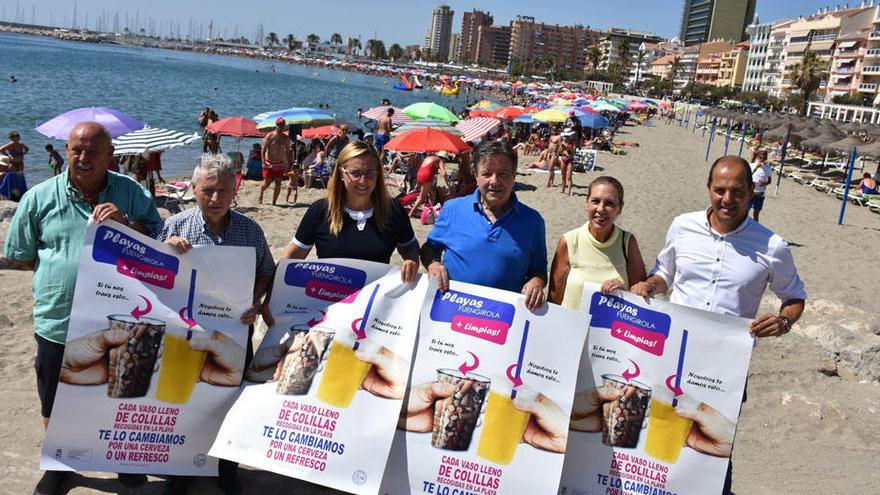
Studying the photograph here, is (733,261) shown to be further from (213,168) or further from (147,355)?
(147,355)

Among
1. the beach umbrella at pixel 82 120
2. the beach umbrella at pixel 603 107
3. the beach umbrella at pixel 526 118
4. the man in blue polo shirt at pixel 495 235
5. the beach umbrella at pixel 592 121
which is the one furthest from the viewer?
the beach umbrella at pixel 603 107

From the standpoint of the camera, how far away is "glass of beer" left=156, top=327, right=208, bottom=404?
3.25 m

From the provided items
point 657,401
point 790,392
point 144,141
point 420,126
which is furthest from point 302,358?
point 420,126

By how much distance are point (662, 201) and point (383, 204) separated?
1437 centimetres

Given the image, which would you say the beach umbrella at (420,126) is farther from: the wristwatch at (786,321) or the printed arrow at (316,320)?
the wristwatch at (786,321)

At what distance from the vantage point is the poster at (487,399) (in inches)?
121

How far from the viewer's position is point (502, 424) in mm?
3105

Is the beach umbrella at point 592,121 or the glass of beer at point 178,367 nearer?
the glass of beer at point 178,367

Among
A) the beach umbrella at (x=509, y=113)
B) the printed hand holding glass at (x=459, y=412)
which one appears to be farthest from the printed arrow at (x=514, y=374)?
the beach umbrella at (x=509, y=113)

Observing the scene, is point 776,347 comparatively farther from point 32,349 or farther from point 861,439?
point 32,349

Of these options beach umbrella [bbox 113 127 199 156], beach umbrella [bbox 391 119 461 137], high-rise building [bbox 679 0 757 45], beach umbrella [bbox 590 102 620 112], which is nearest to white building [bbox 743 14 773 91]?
high-rise building [bbox 679 0 757 45]

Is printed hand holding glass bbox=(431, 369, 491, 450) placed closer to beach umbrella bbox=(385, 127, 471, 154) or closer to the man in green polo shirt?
the man in green polo shirt

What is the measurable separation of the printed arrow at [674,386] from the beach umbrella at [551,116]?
22.7m

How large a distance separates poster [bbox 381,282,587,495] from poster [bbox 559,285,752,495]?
17 cm
